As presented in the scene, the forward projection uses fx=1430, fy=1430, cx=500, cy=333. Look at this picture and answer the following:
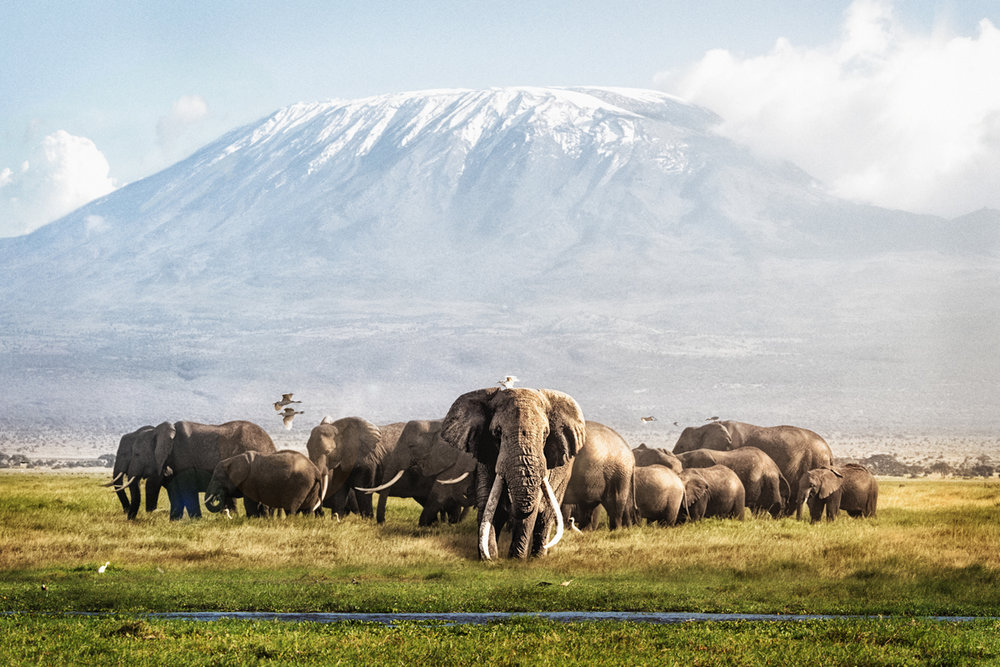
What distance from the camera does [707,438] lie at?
51469mm

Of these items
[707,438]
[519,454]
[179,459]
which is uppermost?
[519,454]

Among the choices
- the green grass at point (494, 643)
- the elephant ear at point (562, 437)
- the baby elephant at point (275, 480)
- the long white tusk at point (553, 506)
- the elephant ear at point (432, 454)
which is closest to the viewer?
the green grass at point (494, 643)

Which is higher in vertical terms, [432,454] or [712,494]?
[432,454]

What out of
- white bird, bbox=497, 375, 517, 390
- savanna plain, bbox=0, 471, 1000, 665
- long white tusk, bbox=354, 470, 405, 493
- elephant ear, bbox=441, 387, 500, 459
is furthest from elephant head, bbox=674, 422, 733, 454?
elephant ear, bbox=441, 387, 500, 459

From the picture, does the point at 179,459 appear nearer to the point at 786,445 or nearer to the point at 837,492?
the point at 837,492

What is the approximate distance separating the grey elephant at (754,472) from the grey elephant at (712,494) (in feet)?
8.71

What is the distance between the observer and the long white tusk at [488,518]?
29.1 meters

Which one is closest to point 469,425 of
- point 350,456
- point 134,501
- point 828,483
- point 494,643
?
point 494,643

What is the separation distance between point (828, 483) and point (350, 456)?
14.1m

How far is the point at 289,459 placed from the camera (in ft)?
128

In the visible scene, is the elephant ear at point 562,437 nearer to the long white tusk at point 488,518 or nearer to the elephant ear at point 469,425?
the elephant ear at point 469,425

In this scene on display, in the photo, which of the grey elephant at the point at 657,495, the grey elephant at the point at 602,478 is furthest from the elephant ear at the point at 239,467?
the grey elephant at the point at 657,495

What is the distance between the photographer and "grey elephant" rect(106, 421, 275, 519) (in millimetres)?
41875

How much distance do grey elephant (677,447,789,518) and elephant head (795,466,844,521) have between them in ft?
2.62
